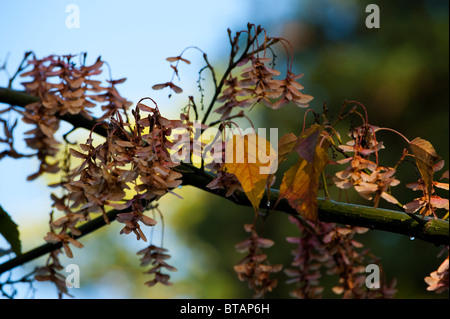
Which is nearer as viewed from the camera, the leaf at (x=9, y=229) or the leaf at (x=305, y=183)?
the leaf at (x=305, y=183)

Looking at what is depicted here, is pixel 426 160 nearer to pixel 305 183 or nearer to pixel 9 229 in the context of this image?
pixel 305 183

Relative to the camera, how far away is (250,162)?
49 centimetres

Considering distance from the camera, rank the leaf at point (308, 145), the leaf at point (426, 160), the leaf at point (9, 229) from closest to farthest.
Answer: the leaf at point (308, 145)
the leaf at point (426, 160)
the leaf at point (9, 229)

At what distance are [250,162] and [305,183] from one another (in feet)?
0.23

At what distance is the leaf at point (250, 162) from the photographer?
483 mm

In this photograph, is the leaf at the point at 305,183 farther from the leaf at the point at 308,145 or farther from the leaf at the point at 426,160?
the leaf at the point at 426,160

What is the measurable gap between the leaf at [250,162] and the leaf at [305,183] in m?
0.03

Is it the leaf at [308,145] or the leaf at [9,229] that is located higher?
the leaf at [308,145]

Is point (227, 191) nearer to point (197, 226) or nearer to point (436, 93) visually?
point (436, 93)

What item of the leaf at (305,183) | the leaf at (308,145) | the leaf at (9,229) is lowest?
the leaf at (9,229)

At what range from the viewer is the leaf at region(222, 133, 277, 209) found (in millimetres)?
483

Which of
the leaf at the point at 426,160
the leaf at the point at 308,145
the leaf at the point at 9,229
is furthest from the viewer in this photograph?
the leaf at the point at 9,229

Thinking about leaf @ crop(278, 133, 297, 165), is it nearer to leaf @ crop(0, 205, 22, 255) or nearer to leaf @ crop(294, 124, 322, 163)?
leaf @ crop(294, 124, 322, 163)

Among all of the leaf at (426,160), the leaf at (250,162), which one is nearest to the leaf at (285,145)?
the leaf at (250,162)
